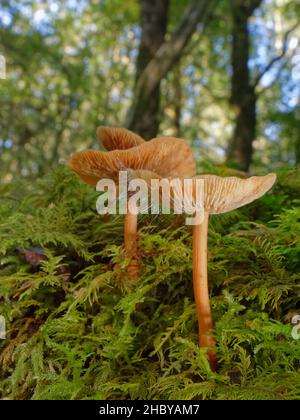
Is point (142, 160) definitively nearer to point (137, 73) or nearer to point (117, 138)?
point (117, 138)

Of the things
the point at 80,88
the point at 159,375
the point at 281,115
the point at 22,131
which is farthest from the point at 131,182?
the point at 80,88

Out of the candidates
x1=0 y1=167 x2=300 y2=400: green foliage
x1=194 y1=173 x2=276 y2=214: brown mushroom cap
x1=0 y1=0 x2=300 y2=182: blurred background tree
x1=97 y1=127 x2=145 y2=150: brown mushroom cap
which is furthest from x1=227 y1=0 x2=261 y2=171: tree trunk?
x1=194 y1=173 x2=276 y2=214: brown mushroom cap

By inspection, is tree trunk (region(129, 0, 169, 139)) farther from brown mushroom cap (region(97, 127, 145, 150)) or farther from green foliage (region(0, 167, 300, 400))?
green foliage (region(0, 167, 300, 400))

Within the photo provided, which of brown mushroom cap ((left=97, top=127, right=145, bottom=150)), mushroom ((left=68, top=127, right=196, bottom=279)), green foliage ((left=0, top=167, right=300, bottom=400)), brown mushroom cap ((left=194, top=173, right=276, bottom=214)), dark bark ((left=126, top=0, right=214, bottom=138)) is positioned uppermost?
dark bark ((left=126, top=0, right=214, bottom=138))

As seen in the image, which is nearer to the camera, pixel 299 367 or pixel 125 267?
pixel 299 367

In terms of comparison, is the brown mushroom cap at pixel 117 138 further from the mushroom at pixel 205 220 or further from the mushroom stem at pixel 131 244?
the mushroom at pixel 205 220
